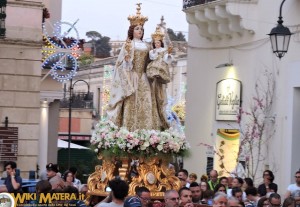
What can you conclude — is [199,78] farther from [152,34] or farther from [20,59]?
[152,34]

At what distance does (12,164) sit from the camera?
16.7 metres

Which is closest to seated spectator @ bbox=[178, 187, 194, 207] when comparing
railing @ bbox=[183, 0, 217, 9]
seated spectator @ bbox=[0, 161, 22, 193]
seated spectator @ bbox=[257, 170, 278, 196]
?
seated spectator @ bbox=[0, 161, 22, 193]

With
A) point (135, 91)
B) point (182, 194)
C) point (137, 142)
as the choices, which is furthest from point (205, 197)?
point (182, 194)

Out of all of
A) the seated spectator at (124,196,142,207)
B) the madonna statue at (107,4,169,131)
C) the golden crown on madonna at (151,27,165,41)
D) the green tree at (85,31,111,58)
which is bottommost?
the seated spectator at (124,196,142,207)

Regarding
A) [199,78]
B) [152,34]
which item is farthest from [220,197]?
[199,78]

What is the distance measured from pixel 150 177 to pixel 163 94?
1354 mm

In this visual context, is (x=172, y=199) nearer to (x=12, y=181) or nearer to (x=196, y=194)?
(x=196, y=194)

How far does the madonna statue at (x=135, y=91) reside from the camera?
16.2 metres

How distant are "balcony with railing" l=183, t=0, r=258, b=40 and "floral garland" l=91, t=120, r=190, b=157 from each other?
10.5 meters

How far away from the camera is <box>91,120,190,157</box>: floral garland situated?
15.9 meters

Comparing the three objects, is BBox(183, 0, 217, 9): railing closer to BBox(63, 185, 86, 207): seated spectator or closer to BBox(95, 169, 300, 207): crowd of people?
BBox(95, 169, 300, 207): crowd of people

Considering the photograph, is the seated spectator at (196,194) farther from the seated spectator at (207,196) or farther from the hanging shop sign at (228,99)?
the hanging shop sign at (228,99)

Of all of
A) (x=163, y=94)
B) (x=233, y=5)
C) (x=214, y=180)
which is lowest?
(x=214, y=180)

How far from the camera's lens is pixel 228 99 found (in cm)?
2752
